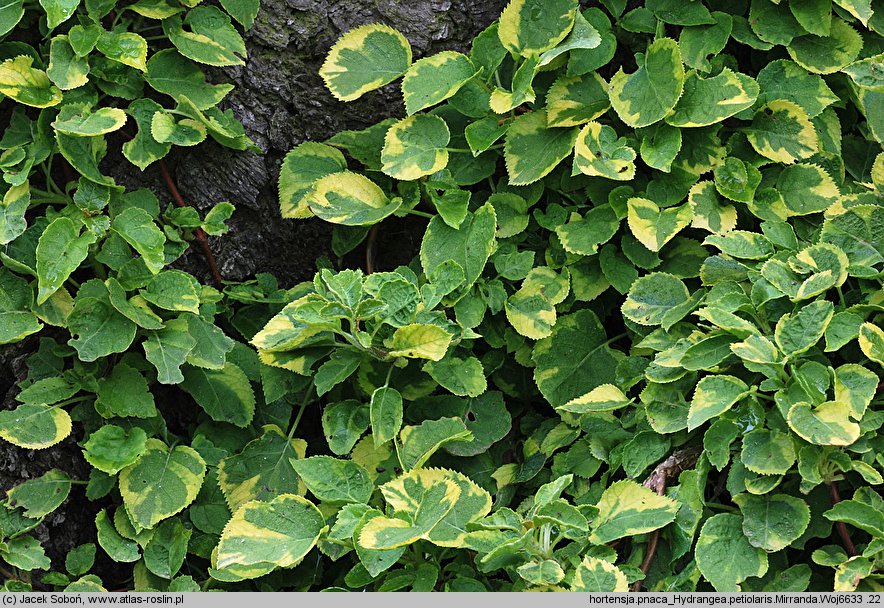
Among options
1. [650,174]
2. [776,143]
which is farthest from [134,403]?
[776,143]

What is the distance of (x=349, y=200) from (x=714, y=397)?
0.96 metres

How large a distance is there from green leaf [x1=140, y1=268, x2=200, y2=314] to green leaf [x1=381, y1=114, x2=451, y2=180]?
523 mm

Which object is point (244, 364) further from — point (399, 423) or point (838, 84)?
point (838, 84)

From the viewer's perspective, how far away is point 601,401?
1.89 m

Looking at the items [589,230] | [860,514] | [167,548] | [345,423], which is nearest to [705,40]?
[589,230]

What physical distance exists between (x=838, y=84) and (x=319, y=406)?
61.1 inches

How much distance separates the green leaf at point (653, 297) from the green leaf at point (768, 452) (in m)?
0.39

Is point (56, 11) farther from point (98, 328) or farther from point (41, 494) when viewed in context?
point (41, 494)

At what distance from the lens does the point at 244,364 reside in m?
2.16

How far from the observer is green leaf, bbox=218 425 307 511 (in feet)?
6.58

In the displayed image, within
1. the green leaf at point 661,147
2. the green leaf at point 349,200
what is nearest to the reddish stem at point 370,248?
the green leaf at point 349,200

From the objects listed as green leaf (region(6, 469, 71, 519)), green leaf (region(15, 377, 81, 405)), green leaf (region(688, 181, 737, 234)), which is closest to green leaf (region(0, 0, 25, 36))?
green leaf (region(15, 377, 81, 405))

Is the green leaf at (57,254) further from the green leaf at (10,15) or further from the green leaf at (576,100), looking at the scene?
the green leaf at (576,100)

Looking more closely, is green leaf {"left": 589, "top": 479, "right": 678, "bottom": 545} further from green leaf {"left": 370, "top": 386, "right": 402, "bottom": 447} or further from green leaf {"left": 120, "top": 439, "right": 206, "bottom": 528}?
green leaf {"left": 120, "top": 439, "right": 206, "bottom": 528}
